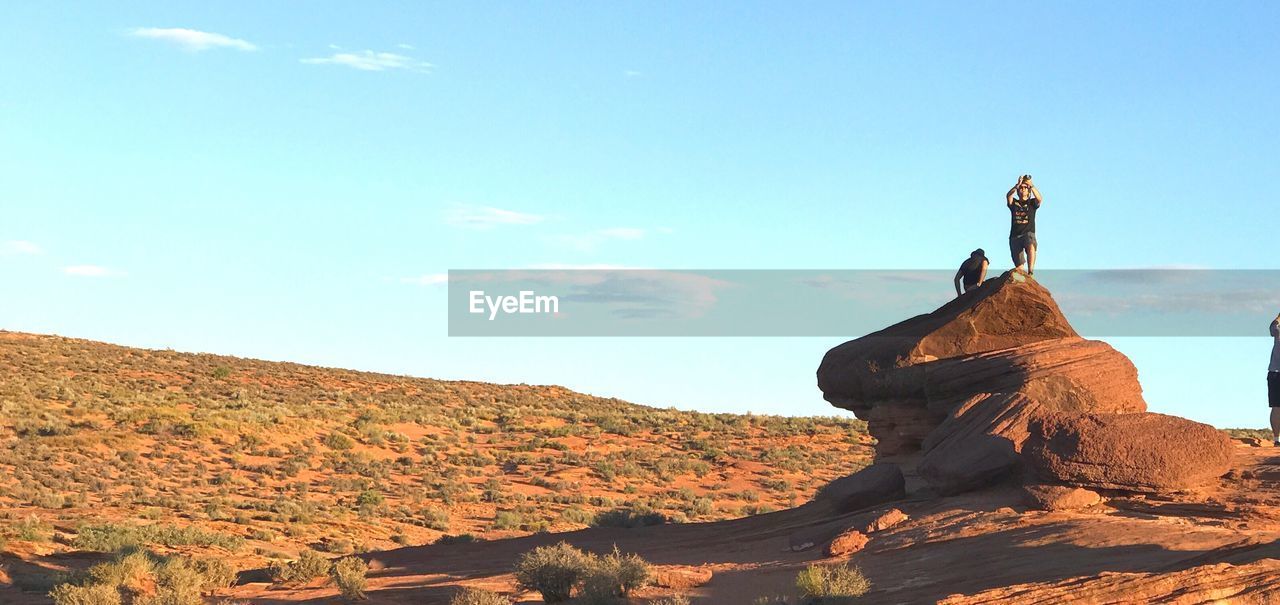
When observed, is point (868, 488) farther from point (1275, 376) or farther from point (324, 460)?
point (324, 460)

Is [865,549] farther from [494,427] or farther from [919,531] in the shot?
[494,427]

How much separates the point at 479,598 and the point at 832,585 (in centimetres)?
427

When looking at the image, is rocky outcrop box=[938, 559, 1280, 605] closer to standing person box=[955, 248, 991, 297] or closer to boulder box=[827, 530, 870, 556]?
boulder box=[827, 530, 870, 556]

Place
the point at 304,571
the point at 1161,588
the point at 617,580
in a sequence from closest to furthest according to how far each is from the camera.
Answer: the point at 1161,588 → the point at 617,580 → the point at 304,571

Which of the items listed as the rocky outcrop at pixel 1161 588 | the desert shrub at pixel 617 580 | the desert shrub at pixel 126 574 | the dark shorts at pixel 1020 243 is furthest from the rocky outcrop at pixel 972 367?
the desert shrub at pixel 126 574

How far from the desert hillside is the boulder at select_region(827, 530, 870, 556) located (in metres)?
9.38

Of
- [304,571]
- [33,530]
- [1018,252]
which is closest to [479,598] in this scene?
[304,571]

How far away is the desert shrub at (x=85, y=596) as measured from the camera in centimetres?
1608

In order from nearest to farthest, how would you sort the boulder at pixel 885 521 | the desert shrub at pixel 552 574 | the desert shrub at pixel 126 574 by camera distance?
the desert shrub at pixel 552 574 < the boulder at pixel 885 521 < the desert shrub at pixel 126 574

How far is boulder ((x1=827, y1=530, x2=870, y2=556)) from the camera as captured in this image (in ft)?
52.7

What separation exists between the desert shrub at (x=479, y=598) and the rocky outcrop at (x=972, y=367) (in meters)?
7.96

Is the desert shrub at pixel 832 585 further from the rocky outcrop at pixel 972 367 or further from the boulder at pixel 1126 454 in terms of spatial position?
the rocky outcrop at pixel 972 367

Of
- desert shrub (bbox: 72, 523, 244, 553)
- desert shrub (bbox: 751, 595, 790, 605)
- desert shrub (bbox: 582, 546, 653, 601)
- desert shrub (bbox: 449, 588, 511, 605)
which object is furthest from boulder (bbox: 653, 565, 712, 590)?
desert shrub (bbox: 72, 523, 244, 553)

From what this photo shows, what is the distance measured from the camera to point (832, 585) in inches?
505
